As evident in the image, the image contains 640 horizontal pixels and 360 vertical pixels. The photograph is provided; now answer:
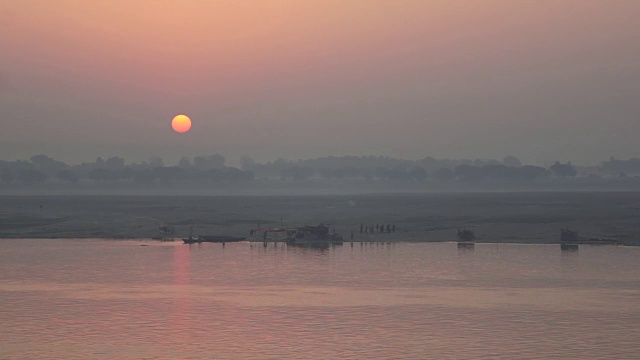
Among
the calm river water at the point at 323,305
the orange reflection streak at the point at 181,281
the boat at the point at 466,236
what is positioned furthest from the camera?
the boat at the point at 466,236

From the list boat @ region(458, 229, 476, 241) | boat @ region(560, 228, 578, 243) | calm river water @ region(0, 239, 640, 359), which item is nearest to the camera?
calm river water @ region(0, 239, 640, 359)

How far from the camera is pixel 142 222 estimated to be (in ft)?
519

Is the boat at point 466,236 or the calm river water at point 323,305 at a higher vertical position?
the boat at point 466,236

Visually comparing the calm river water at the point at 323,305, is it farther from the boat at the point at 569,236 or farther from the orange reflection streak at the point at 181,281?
the boat at the point at 569,236

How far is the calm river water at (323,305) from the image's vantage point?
4269 centimetres

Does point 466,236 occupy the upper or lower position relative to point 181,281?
upper

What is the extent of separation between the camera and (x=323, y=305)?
56.8 metres

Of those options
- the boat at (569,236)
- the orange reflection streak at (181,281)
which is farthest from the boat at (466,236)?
the orange reflection streak at (181,281)

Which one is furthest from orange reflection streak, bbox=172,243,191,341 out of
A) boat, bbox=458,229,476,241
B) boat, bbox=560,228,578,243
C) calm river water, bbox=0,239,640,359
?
boat, bbox=560,228,578,243

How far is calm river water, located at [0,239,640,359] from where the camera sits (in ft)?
140

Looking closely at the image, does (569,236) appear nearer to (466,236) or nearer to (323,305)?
(466,236)

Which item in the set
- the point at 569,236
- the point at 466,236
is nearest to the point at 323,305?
the point at 466,236

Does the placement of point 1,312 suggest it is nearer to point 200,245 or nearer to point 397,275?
point 397,275

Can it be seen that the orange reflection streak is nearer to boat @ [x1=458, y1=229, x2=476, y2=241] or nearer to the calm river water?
the calm river water
